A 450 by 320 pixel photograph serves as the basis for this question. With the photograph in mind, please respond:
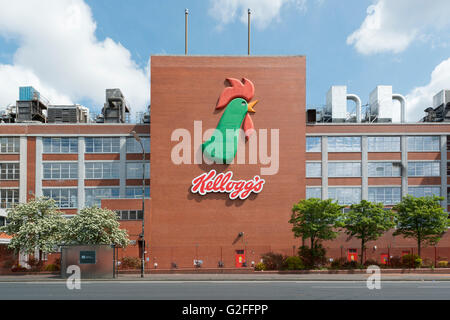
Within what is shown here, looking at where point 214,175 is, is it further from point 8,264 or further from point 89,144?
point 8,264

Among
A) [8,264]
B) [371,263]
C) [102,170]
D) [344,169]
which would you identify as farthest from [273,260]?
[8,264]

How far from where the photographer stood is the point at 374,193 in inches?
1902

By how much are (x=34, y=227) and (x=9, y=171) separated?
16.4m

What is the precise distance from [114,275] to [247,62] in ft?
86.1

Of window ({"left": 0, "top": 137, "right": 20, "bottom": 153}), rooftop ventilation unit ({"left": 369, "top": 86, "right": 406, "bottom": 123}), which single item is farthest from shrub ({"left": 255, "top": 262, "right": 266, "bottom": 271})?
window ({"left": 0, "top": 137, "right": 20, "bottom": 153})

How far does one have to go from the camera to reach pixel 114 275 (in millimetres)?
31609

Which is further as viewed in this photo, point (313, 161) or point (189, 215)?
point (313, 161)

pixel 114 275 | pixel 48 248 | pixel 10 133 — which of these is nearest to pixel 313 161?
pixel 114 275

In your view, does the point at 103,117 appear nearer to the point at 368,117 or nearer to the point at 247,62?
the point at 247,62

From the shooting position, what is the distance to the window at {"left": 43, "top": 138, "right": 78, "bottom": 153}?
48562 mm

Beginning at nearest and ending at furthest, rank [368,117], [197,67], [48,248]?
[48,248] < [197,67] < [368,117]

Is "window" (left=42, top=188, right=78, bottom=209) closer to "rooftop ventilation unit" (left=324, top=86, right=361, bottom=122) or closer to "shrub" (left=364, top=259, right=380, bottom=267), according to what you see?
"shrub" (left=364, top=259, right=380, bottom=267)

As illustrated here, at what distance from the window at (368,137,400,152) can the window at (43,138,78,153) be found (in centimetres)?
3764

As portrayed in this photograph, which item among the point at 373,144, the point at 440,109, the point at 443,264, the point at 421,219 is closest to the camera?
the point at 443,264
